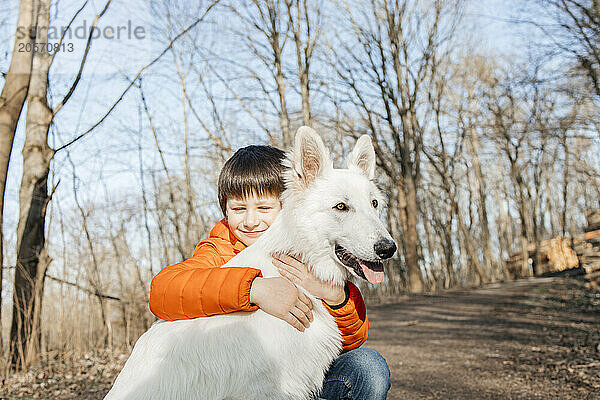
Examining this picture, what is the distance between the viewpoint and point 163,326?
2088mm

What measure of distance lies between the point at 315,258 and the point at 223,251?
61 centimetres

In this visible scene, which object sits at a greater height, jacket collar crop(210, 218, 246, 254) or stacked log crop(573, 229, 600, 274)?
jacket collar crop(210, 218, 246, 254)

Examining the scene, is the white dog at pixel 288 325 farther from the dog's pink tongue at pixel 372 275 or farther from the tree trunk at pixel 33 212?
the tree trunk at pixel 33 212

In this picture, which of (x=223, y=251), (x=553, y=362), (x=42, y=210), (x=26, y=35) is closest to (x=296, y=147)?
(x=223, y=251)

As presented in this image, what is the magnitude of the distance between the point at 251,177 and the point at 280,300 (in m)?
0.80

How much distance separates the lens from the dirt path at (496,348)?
442 cm

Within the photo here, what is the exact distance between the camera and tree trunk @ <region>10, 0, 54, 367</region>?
580 cm

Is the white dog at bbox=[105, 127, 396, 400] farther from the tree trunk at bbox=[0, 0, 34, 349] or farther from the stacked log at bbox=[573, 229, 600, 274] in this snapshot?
the stacked log at bbox=[573, 229, 600, 274]

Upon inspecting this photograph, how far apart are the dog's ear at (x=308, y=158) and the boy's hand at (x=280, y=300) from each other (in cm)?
52

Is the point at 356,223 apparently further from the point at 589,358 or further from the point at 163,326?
the point at 589,358

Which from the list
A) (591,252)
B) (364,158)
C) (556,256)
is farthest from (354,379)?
(556,256)

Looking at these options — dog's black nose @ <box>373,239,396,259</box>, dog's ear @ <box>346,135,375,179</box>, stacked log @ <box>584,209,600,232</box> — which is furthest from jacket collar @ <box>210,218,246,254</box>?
stacked log @ <box>584,209,600,232</box>

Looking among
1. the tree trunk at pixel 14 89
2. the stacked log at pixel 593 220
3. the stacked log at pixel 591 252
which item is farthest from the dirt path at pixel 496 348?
the stacked log at pixel 593 220

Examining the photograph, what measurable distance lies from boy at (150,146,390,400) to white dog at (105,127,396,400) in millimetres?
72
